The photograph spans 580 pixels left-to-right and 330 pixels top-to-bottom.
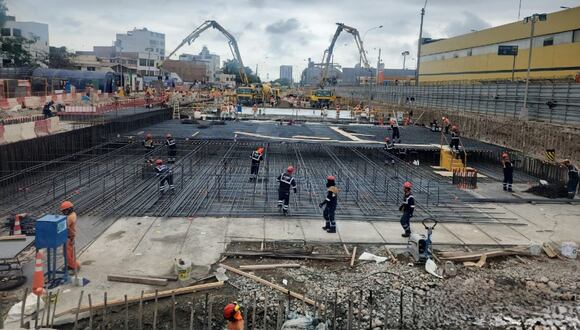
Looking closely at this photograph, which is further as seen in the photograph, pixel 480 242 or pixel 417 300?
pixel 480 242

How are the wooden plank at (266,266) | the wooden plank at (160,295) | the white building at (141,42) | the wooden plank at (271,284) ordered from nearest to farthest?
1. the wooden plank at (160,295)
2. the wooden plank at (271,284)
3. the wooden plank at (266,266)
4. the white building at (141,42)

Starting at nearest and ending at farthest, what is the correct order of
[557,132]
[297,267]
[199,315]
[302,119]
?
[199,315] → [297,267] → [557,132] → [302,119]

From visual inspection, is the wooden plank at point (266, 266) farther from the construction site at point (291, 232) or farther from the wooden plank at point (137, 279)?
the wooden plank at point (137, 279)

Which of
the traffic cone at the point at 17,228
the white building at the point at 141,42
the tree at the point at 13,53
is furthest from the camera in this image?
the white building at the point at 141,42

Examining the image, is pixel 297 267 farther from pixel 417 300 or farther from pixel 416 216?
pixel 416 216

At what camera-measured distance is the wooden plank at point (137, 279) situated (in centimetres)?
888

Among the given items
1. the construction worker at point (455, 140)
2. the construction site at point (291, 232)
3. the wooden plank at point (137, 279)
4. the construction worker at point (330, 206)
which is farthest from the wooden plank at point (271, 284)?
the construction worker at point (455, 140)

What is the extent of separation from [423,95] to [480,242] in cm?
3732

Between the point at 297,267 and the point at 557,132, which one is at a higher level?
the point at 557,132

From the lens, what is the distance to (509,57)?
1863 inches

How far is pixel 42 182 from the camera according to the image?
16641 millimetres

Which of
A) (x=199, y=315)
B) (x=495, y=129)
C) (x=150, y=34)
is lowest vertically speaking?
(x=199, y=315)

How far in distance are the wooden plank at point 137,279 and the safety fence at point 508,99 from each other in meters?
21.4

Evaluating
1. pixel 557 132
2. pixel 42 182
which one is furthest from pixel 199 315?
pixel 557 132
